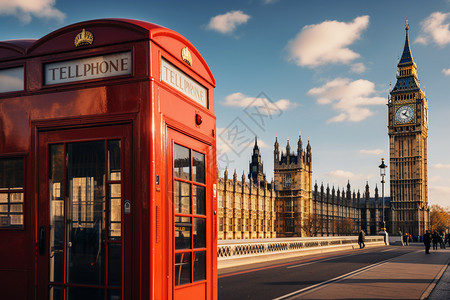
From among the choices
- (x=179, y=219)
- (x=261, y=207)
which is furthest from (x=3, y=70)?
(x=261, y=207)

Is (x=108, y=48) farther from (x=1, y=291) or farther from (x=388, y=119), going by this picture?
(x=388, y=119)

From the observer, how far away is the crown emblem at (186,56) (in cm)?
478

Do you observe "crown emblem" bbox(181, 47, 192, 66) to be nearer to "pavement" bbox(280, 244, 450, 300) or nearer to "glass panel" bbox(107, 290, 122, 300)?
"glass panel" bbox(107, 290, 122, 300)

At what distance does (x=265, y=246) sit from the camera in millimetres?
21484

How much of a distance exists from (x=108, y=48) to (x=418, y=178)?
114m

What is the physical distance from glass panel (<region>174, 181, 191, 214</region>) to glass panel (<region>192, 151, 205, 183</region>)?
7.2 inches

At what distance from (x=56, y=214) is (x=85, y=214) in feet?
1.01

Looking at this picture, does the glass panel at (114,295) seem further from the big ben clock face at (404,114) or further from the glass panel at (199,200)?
the big ben clock face at (404,114)

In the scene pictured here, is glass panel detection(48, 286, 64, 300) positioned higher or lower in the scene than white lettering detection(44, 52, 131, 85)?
lower

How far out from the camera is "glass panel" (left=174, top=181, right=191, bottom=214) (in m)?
4.39

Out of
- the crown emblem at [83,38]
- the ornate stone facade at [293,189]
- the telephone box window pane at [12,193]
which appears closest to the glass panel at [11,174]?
the telephone box window pane at [12,193]

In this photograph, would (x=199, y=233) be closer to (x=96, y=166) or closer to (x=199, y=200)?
(x=199, y=200)

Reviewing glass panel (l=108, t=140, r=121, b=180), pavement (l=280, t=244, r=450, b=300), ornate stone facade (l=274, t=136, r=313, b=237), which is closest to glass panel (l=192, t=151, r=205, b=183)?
glass panel (l=108, t=140, r=121, b=180)

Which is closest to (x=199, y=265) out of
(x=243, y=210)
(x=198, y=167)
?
(x=198, y=167)
